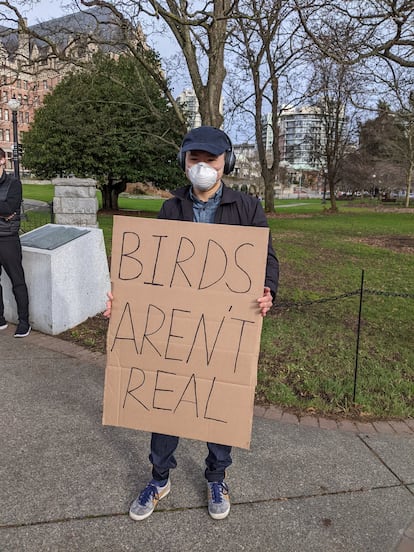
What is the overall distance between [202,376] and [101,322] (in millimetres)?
3415

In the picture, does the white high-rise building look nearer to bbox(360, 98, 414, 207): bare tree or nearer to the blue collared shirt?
bbox(360, 98, 414, 207): bare tree

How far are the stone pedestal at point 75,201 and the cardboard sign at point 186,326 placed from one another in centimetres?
648

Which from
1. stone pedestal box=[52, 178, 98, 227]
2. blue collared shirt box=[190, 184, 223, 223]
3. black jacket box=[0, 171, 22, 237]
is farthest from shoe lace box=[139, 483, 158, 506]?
stone pedestal box=[52, 178, 98, 227]

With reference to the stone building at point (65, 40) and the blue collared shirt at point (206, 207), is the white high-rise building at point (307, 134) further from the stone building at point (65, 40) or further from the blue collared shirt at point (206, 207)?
the blue collared shirt at point (206, 207)

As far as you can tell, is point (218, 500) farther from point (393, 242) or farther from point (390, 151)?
point (390, 151)

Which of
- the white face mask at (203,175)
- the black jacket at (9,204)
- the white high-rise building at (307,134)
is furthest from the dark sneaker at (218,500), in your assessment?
the white high-rise building at (307,134)

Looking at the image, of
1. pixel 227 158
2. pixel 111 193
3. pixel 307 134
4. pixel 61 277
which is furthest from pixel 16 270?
pixel 307 134

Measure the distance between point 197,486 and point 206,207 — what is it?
5.23 feet

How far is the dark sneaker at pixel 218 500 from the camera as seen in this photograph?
2.35 m

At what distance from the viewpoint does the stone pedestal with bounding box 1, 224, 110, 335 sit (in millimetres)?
4852

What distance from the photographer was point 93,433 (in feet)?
10.2

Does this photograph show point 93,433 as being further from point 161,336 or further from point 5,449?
point 161,336

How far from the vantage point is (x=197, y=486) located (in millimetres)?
2609

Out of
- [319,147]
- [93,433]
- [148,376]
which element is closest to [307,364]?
[93,433]
